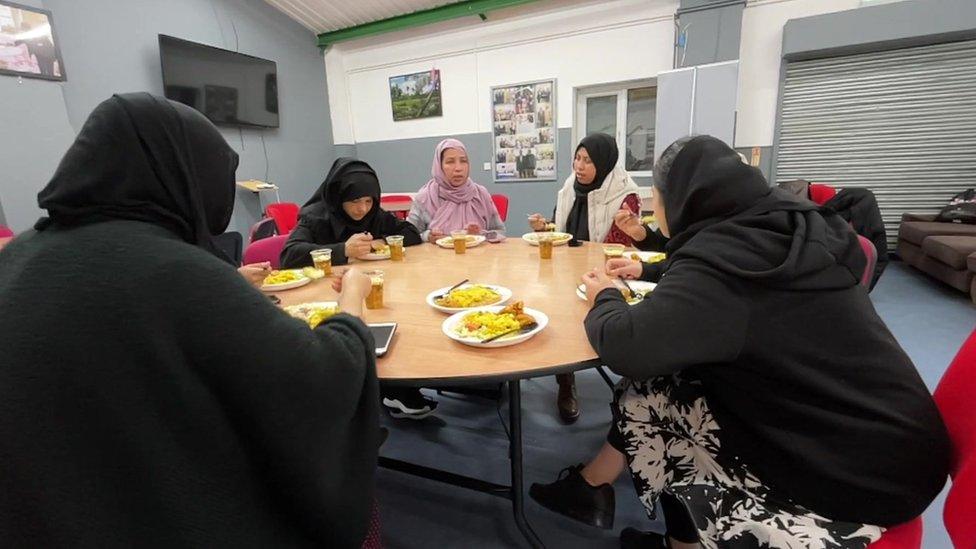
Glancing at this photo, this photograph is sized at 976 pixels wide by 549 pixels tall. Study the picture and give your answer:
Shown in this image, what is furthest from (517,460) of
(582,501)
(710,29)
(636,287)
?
(710,29)

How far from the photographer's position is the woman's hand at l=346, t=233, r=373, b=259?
2.21 metres

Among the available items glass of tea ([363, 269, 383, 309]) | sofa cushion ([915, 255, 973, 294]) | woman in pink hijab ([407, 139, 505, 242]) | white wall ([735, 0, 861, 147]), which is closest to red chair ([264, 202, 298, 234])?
woman in pink hijab ([407, 139, 505, 242])

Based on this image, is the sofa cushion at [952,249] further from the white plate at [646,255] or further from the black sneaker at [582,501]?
the black sneaker at [582,501]

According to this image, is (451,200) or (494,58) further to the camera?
(494,58)

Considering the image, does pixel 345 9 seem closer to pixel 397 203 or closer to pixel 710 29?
pixel 397 203

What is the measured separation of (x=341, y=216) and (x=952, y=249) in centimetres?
496

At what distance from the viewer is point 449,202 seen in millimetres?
3203

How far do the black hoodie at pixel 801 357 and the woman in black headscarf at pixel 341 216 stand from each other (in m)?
1.59

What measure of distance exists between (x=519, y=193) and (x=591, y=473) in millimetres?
5361

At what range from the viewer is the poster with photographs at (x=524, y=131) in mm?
6148

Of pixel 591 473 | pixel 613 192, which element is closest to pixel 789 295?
pixel 591 473

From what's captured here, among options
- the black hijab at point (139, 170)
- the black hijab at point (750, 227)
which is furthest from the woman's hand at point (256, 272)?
the black hijab at point (750, 227)

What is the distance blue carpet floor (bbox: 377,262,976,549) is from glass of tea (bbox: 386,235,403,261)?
3.01 feet

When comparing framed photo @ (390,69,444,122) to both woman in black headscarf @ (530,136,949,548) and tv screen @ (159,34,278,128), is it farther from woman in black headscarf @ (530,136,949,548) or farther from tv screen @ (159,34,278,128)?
woman in black headscarf @ (530,136,949,548)
